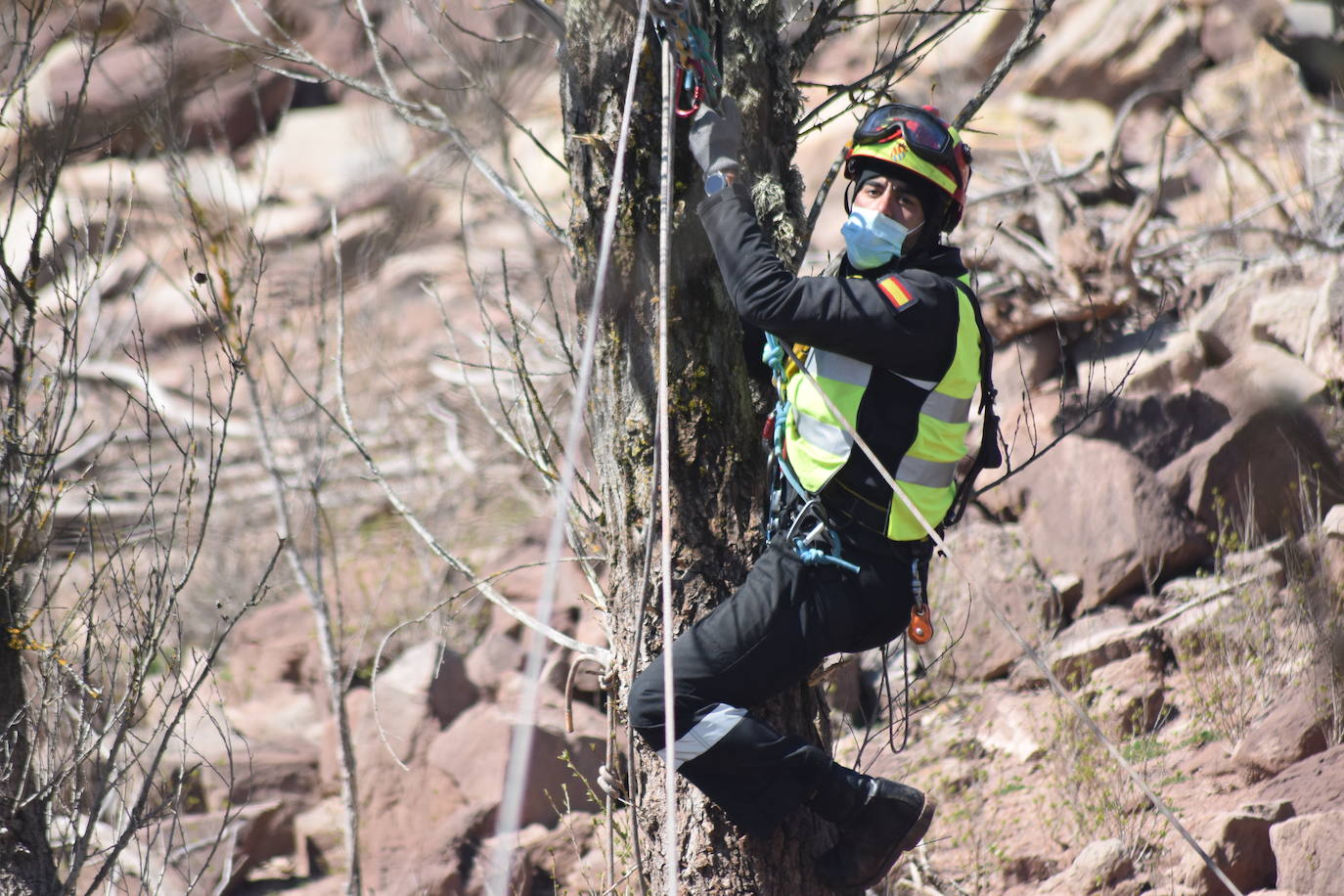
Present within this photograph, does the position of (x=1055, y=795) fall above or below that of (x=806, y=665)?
below

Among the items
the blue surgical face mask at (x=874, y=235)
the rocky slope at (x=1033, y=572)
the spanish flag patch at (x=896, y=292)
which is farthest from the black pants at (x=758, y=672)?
the blue surgical face mask at (x=874, y=235)

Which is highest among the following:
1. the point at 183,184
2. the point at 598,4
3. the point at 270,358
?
the point at 270,358

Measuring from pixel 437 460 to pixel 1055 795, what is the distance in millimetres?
8465

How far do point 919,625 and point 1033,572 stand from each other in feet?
12.7

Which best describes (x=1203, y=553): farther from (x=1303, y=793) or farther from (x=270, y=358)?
(x=270, y=358)

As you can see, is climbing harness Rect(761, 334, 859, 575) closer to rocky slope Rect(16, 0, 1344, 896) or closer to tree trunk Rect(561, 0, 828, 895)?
tree trunk Rect(561, 0, 828, 895)

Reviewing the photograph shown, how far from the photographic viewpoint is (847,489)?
290cm

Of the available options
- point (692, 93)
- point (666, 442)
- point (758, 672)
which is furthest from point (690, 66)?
point (758, 672)

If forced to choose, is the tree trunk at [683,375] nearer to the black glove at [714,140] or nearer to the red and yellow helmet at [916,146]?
the black glove at [714,140]

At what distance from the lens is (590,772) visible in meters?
7.12

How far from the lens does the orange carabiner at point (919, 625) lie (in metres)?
2.98

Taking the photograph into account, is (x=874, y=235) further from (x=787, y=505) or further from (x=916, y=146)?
(x=787, y=505)

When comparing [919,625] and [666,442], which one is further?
[919,625]

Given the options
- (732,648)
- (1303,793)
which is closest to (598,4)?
(732,648)
